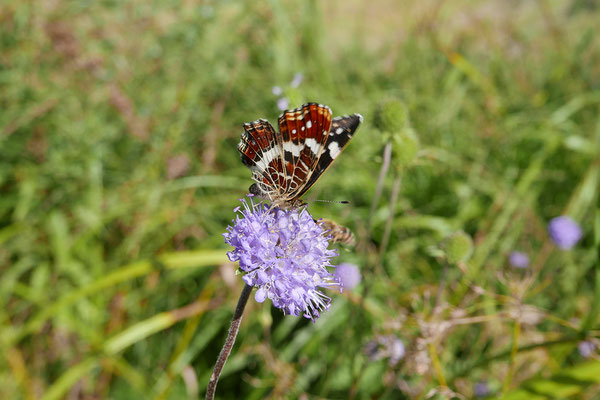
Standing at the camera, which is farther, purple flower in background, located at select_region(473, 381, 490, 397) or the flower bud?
purple flower in background, located at select_region(473, 381, 490, 397)

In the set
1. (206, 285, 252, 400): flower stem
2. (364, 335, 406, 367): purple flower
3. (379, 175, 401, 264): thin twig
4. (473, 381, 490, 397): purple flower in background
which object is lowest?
(206, 285, 252, 400): flower stem

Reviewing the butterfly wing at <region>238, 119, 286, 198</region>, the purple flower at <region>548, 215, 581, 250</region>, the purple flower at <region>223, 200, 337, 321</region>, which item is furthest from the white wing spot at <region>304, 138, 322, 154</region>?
the purple flower at <region>548, 215, 581, 250</region>

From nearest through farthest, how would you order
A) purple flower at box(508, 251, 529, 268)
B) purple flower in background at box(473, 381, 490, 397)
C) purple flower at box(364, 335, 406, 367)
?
purple flower at box(364, 335, 406, 367)
purple flower in background at box(473, 381, 490, 397)
purple flower at box(508, 251, 529, 268)

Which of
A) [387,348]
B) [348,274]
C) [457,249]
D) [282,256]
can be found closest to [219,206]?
[348,274]

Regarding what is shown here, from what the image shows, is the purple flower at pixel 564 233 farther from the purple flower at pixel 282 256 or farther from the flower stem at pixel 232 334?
the flower stem at pixel 232 334

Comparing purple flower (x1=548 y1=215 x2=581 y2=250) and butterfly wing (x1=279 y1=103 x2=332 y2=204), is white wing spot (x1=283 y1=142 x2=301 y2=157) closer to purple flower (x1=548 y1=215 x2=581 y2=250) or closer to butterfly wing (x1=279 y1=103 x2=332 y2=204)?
butterfly wing (x1=279 y1=103 x2=332 y2=204)

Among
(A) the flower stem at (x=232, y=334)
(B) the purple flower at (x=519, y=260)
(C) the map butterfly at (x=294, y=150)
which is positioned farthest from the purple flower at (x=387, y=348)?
(B) the purple flower at (x=519, y=260)

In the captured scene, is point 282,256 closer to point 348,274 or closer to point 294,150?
point 294,150
